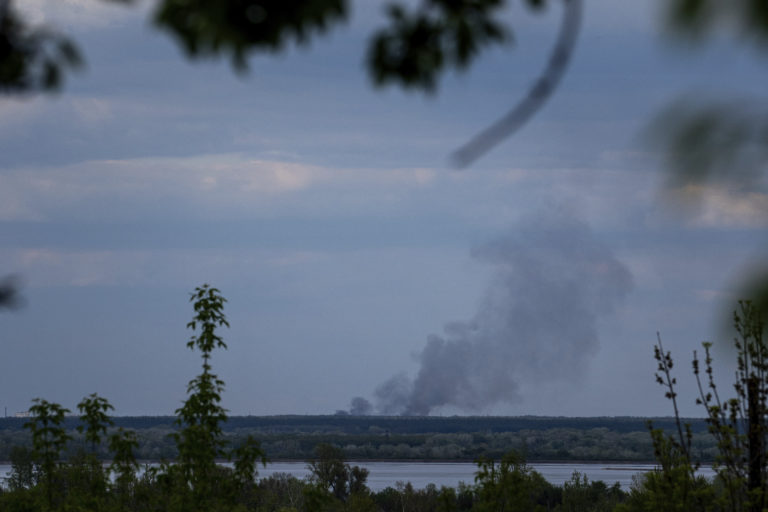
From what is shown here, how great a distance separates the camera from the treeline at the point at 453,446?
75.4 m

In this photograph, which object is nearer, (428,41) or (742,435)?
(428,41)

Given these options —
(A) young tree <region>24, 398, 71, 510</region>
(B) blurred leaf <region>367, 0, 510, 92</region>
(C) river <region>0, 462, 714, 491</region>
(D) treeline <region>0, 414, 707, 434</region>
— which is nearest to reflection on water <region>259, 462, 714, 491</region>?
(C) river <region>0, 462, 714, 491</region>

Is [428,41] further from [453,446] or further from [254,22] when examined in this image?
[453,446]

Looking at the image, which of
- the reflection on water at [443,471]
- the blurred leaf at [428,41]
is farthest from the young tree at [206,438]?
the reflection on water at [443,471]

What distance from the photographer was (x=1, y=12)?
3055mm

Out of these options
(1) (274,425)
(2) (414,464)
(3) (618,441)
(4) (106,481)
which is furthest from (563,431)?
(4) (106,481)

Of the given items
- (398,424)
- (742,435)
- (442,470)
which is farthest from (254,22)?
(398,424)

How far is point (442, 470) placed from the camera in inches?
2729

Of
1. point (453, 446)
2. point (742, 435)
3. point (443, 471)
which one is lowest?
point (443, 471)

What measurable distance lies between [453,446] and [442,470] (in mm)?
15236

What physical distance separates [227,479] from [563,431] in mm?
93111

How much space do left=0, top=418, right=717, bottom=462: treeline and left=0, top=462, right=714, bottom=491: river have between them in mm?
1504

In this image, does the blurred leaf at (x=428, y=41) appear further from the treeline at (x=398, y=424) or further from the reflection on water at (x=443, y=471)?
the treeline at (x=398, y=424)

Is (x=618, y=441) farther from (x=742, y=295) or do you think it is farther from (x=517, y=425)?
(x=742, y=295)
